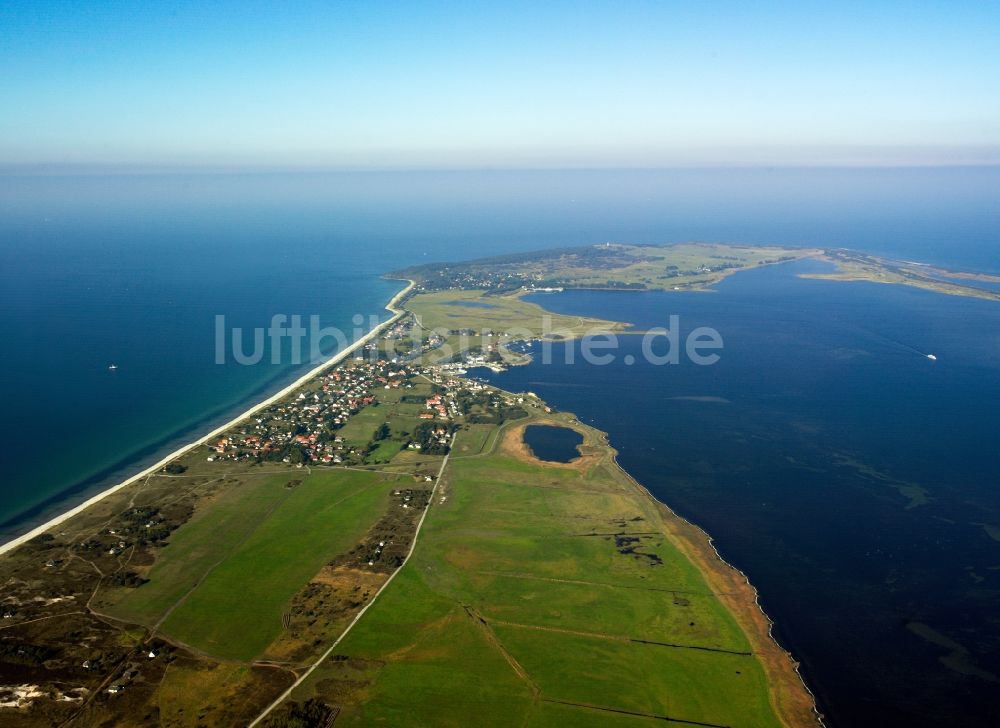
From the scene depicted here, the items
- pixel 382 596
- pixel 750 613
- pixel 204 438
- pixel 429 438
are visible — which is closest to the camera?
pixel 750 613

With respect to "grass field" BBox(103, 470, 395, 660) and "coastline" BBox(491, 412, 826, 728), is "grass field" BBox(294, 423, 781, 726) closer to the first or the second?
"coastline" BBox(491, 412, 826, 728)

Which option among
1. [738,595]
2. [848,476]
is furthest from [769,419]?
[738,595]

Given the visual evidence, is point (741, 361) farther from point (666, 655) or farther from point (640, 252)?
point (640, 252)

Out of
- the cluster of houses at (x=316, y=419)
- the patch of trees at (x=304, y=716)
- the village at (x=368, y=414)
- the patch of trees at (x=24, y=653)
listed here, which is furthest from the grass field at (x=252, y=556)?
the village at (x=368, y=414)

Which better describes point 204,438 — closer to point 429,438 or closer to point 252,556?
point 429,438

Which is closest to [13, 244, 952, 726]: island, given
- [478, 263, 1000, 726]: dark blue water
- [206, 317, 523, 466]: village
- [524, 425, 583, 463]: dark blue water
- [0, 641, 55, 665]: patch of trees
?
Answer: [0, 641, 55, 665]: patch of trees

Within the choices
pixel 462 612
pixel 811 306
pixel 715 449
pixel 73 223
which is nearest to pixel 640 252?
pixel 811 306
